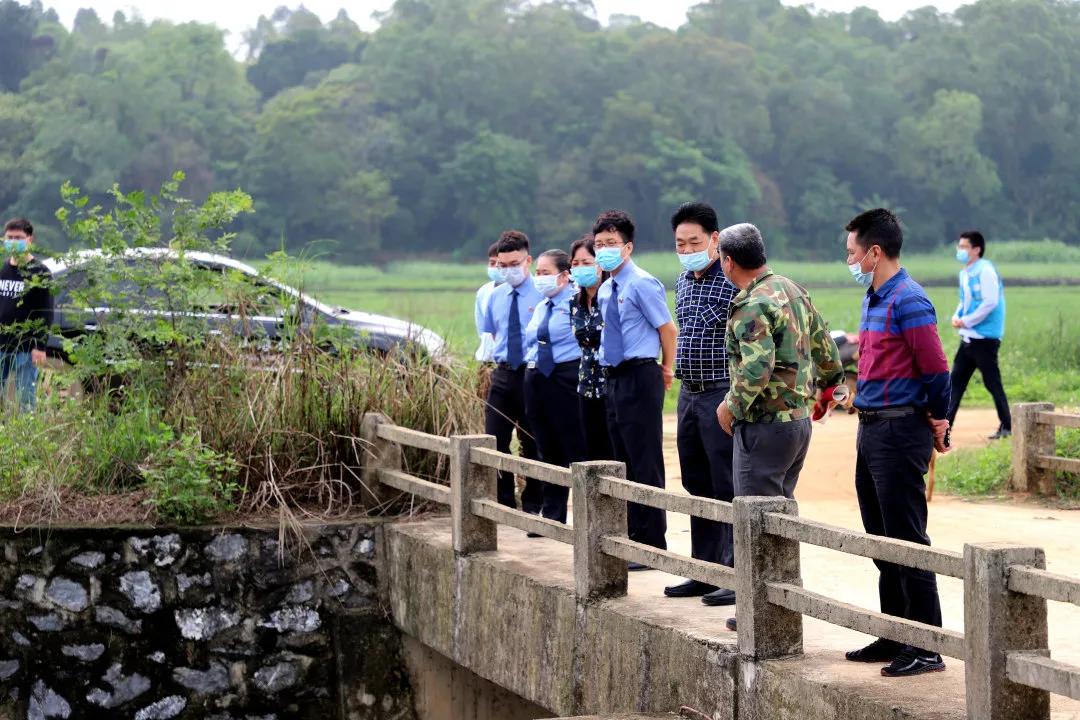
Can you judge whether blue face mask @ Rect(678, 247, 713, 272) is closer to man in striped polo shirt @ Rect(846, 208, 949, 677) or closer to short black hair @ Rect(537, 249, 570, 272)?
man in striped polo shirt @ Rect(846, 208, 949, 677)

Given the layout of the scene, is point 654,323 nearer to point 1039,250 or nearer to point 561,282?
point 561,282

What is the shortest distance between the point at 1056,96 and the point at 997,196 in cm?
358

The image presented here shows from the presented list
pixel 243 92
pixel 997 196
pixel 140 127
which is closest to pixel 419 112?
pixel 243 92

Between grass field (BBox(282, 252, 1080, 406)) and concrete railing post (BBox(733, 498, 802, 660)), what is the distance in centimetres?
491

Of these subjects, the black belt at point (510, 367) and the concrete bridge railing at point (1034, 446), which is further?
the concrete bridge railing at point (1034, 446)

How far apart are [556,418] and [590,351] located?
0.82m

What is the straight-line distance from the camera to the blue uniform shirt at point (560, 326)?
27.2ft

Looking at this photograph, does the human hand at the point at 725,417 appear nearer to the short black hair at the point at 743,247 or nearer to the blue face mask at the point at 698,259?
the short black hair at the point at 743,247

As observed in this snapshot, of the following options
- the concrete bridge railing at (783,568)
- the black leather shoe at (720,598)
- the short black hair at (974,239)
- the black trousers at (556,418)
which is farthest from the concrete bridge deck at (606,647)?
the short black hair at (974,239)

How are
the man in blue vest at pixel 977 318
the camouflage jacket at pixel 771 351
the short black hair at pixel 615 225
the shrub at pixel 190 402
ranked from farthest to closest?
the man in blue vest at pixel 977 318, the shrub at pixel 190 402, the short black hair at pixel 615 225, the camouflage jacket at pixel 771 351

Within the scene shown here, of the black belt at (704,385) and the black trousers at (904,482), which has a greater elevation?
the black belt at (704,385)

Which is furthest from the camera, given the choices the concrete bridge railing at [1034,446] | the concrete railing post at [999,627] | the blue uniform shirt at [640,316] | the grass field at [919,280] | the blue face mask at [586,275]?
the grass field at [919,280]

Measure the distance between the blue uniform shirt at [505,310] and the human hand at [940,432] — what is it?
136 inches

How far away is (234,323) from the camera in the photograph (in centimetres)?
999
